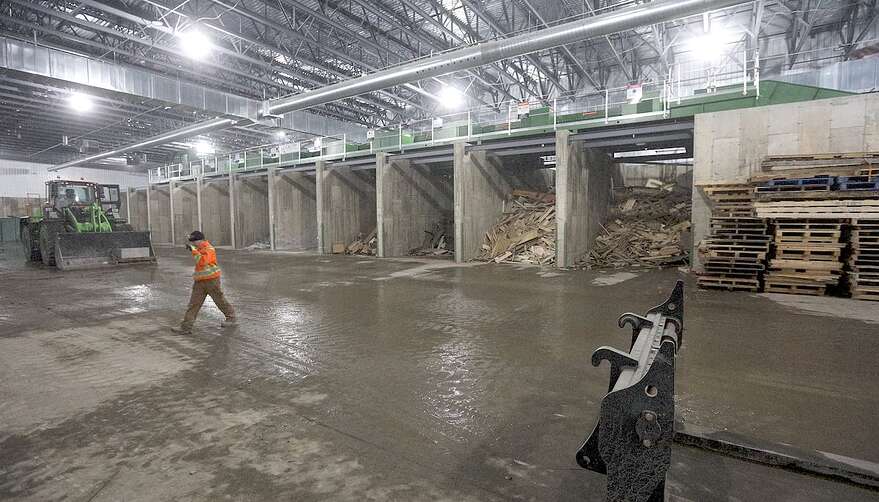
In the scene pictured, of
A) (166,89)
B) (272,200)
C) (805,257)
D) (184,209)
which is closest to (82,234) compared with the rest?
(166,89)

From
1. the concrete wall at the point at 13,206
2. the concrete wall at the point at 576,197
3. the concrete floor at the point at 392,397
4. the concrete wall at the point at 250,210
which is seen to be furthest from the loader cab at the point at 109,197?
the concrete wall at the point at 13,206

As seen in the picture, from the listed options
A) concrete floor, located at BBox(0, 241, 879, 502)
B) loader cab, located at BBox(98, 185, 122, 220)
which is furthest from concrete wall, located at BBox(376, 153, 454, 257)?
loader cab, located at BBox(98, 185, 122, 220)

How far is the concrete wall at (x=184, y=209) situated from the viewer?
3103cm

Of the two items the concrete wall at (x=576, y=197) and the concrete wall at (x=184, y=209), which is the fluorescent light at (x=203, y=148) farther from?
the concrete wall at (x=576, y=197)

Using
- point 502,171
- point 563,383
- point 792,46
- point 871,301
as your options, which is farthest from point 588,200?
point 792,46

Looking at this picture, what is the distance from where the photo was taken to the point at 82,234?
14805mm

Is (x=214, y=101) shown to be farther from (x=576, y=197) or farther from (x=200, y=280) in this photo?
(x=576, y=197)

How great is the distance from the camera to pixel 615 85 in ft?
80.2

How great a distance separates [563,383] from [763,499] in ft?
6.67

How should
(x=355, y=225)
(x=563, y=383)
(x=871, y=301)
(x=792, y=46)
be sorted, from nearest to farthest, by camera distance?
(x=563, y=383) < (x=871, y=301) < (x=792, y=46) < (x=355, y=225)

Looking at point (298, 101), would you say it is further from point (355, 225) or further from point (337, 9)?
point (355, 225)

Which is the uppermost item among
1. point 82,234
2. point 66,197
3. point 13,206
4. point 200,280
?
point 13,206

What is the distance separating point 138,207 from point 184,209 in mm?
9535

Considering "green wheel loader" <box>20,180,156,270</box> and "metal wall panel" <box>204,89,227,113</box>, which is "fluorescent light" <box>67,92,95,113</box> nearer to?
"green wheel loader" <box>20,180,156,270</box>
